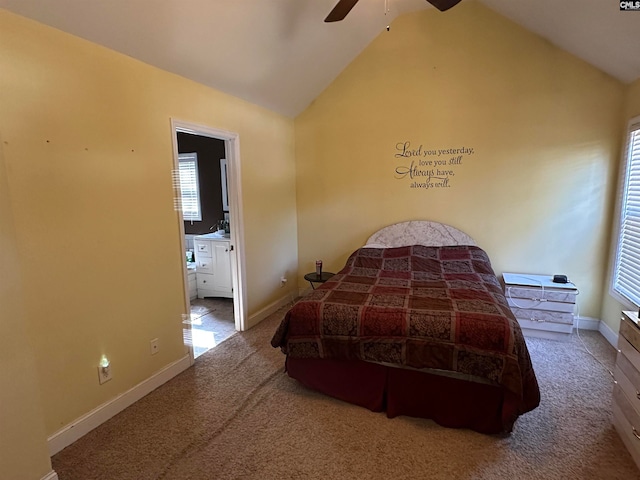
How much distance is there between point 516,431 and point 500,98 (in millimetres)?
3209

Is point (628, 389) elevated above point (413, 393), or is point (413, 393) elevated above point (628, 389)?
point (628, 389)

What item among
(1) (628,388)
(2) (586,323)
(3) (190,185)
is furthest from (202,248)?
(2) (586,323)

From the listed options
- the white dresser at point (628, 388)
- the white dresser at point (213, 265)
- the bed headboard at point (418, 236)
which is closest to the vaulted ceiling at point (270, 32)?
the white dresser at point (213, 265)

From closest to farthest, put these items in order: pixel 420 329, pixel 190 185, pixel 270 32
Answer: pixel 420 329 < pixel 270 32 < pixel 190 185

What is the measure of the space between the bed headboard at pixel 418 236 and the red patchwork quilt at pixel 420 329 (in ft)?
3.12

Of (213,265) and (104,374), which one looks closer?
(104,374)

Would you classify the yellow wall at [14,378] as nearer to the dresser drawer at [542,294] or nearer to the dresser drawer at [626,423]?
the dresser drawer at [626,423]

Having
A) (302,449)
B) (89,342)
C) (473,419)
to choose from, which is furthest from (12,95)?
(473,419)

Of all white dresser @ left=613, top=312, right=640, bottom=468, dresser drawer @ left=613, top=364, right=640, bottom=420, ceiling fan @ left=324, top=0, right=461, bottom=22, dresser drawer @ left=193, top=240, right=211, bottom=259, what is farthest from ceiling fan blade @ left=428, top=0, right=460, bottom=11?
dresser drawer @ left=193, top=240, right=211, bottom=259

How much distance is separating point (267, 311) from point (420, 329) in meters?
2.32

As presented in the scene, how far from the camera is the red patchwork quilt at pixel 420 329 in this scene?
2.01 metres

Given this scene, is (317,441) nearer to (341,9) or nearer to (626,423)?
(626,423)

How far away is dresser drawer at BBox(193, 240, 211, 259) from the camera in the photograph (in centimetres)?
443

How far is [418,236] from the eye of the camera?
4.01m
